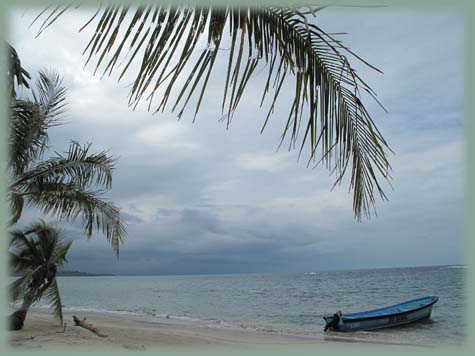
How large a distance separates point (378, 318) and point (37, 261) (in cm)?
1411

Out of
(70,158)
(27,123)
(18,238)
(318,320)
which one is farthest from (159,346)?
(318,320)

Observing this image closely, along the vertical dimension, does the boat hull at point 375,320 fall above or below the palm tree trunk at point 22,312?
below

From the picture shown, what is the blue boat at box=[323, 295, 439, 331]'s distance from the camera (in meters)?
18.4

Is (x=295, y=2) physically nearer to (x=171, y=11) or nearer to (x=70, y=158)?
(x=171, y=11)

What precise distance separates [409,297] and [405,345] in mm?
31419

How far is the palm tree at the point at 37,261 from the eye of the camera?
10930 mm

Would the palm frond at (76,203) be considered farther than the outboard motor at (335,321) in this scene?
No

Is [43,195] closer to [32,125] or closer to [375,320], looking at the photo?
[32,125]

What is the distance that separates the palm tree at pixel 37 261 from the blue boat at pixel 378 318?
1147 cm

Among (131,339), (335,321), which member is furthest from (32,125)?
(335,321)

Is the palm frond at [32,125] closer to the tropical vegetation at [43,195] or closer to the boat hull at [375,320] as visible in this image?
the tropical vegetation at [43,195]

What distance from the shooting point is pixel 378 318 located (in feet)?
62.5

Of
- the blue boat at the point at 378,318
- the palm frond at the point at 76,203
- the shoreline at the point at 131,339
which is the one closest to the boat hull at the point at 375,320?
the blue boat at the point at 378,318

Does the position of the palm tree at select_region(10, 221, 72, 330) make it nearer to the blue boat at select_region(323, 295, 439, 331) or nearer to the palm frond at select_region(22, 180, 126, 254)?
the palm frond at select_region(22, 180, 126, 254)
